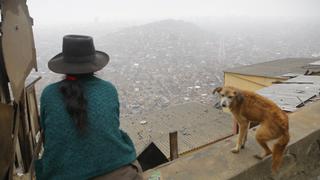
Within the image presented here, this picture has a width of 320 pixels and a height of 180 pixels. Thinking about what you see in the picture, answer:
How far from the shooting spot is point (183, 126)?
12.7m

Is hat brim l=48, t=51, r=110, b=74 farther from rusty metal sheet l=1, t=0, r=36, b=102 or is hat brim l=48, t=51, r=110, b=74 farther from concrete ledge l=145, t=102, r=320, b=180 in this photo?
concrete ledge l=145, t=102, r=320, b=180

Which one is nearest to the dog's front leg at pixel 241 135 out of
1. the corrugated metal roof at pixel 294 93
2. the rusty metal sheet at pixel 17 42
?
the rusty metal sheet at pixel 17 42

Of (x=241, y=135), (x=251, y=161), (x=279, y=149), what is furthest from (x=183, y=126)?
(x=279, y=149)

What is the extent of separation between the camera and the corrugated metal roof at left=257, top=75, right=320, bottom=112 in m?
5.83

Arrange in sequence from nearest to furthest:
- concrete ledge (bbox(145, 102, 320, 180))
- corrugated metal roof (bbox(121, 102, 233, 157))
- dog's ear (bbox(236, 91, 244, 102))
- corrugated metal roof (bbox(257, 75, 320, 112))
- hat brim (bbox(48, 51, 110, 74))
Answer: hat brim (bbox(48, 51, 110, 74)) < concrete ledge (bbox(145, 102, 320, 180)) < dog's ear (bbox(236, 91, 244, 102)) < corrugated metal roof (bbox(257, 75, 320, 112)) < corrugated metal roof (bbox(121, 102, 233, 157))

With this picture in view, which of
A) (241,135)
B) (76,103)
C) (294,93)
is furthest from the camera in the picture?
(294,93)

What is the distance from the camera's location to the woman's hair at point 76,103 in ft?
6.16

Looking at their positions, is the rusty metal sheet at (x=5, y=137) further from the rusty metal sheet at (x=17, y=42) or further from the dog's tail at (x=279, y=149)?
the dog's tail at (x=279, y=149)

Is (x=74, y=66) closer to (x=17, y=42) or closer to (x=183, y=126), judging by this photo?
(x=17, y=42)

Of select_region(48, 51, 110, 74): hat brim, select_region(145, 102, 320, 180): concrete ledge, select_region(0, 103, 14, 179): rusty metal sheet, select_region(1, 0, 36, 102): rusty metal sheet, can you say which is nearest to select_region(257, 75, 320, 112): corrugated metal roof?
select_region(145, 102, 320, 180): concrete ledge

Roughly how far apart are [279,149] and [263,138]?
0.57 feet

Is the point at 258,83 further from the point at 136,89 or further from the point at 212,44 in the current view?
the point at 212,44

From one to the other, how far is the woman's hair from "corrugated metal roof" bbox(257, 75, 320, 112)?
14.9 feet

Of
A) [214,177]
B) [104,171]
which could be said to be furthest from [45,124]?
[214,177]
